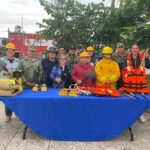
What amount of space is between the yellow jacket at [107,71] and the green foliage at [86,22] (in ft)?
11.5

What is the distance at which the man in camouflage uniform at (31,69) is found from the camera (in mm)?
6793

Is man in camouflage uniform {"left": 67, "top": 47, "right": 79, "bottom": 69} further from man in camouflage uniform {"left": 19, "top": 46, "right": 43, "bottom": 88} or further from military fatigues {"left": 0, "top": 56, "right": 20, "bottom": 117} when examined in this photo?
military fatigues {"left": 0, "top": 56, "right": 20, "bottom": 117}

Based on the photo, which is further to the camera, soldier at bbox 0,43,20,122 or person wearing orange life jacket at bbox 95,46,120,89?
soldier at bbox 0,43,20,122

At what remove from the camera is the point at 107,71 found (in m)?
6.46

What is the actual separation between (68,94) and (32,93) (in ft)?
2.39

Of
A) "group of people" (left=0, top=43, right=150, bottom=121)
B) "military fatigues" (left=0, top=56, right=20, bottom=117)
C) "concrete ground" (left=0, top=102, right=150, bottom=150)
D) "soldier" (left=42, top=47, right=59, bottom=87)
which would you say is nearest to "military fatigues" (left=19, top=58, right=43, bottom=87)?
"group of people" (left=0, top=43, right=150, bottom=121)

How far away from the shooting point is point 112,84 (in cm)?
655

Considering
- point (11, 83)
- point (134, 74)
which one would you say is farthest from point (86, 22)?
point (11, 83)

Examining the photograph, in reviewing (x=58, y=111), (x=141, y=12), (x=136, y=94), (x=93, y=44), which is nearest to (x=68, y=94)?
(x=58, y=111)

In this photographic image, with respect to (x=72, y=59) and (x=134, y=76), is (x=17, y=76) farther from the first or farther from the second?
(x=134, y=76)

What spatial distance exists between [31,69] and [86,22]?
493 centimetres

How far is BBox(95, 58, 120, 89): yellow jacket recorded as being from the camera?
644 centimetres

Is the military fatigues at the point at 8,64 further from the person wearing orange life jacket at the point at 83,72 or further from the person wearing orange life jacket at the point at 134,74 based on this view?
the person wearing orange life jacket at the point at 134,74

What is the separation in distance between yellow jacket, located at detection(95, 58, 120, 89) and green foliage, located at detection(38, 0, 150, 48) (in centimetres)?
350
